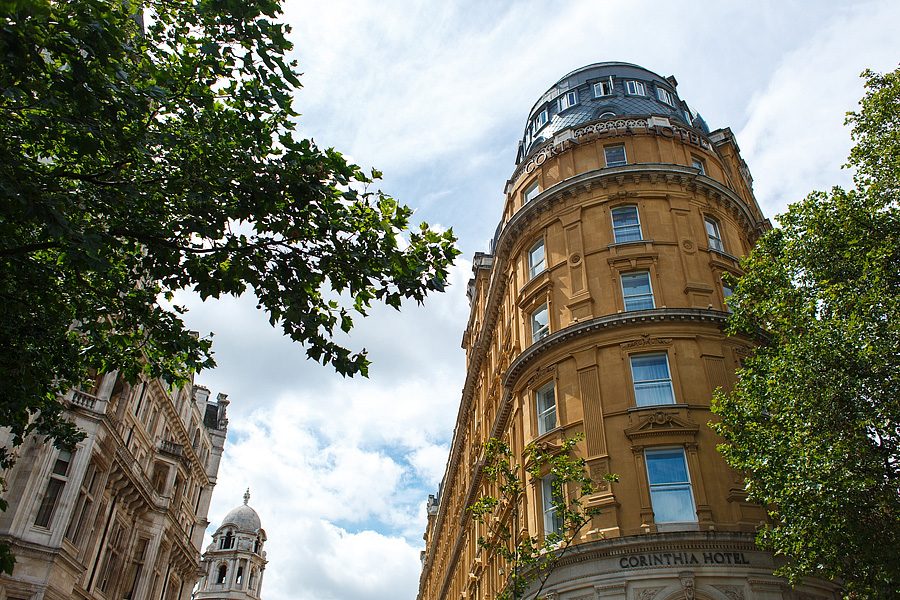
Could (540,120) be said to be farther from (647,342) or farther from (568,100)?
(647,342)

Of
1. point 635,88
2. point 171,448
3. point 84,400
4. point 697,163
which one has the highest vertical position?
point 635,88

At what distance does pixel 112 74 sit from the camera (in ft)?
34.3

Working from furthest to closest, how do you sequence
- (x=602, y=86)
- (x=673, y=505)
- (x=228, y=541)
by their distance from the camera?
(x=228, y=541) < (x=602, y=86) < (x=673, y=505)

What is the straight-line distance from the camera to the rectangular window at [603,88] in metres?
34.5

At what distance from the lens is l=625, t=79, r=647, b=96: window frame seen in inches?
1351

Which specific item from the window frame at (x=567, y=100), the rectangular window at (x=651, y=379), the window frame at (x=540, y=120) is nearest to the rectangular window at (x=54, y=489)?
the rectangular window at (x=651, y=379)

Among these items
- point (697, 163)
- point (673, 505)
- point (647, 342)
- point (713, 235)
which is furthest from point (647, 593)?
point (697, 163)

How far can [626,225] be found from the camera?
27.9 meters

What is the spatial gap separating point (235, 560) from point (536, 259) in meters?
84.3

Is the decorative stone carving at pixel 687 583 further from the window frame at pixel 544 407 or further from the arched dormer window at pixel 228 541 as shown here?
the arched dormer window at pixel 228 541

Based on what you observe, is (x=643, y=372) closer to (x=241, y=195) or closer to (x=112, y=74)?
(x=241, y=195)

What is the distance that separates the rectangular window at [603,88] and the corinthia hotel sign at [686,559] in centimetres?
2273

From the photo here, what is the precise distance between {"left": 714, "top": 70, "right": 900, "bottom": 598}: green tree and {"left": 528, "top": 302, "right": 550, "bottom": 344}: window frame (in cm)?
804

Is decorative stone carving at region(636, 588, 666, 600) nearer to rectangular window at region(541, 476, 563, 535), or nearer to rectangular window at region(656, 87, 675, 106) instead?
rectangular window at region(541, 476, 563, 535)
